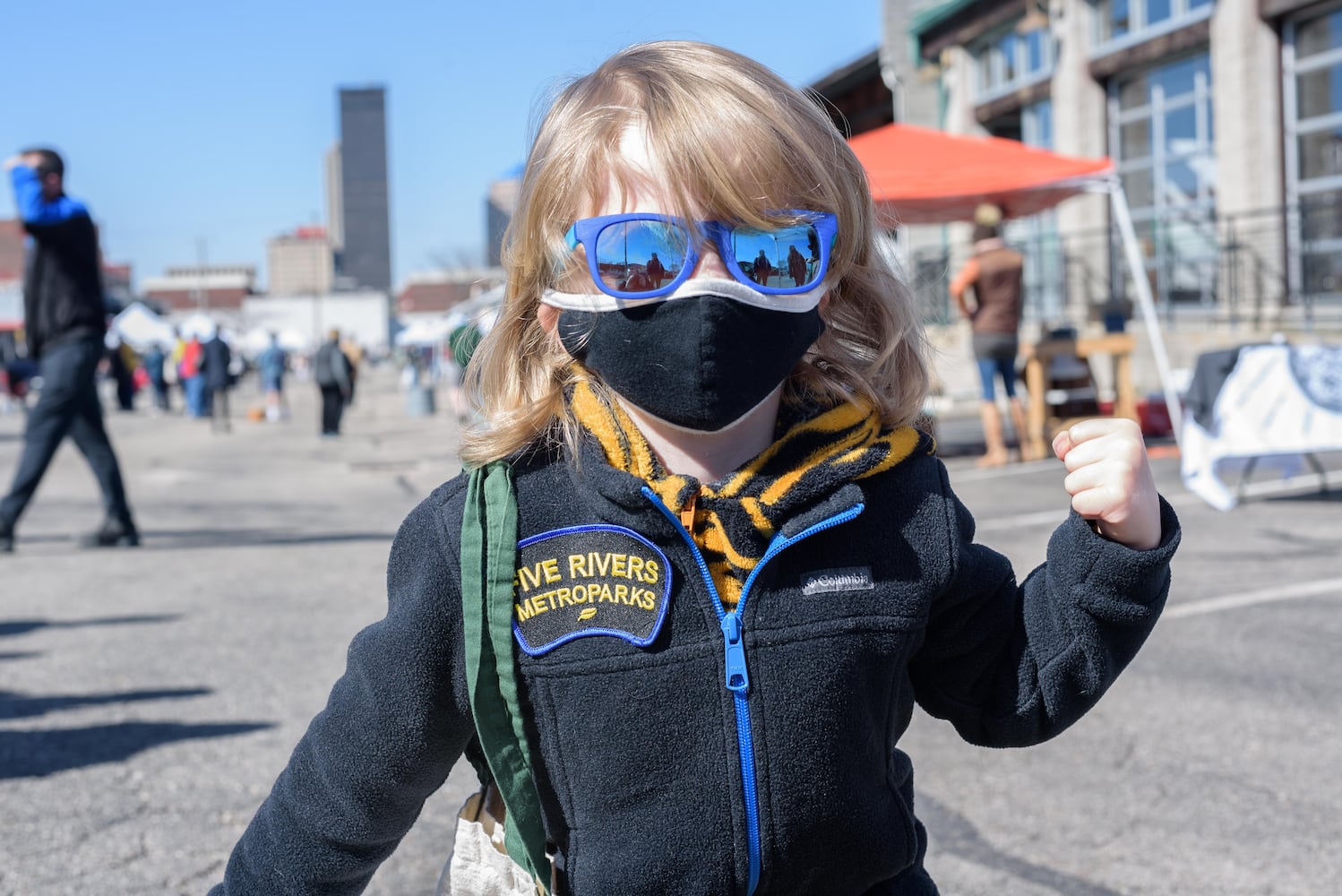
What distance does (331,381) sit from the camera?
63.5ft

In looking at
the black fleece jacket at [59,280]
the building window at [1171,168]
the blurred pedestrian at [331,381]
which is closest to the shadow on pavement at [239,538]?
the black fleece jacket at [59,280]

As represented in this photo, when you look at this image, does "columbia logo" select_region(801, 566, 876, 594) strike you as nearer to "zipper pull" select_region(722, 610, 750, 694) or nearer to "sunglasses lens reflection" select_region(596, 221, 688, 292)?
"zipper pull" select_region(722, 610, 750, 694)

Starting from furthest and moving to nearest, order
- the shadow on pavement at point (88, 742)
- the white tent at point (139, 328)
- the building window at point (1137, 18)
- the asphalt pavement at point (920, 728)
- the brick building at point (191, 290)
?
the brick building at point (191, 290) < the white tent at point (139, 328) < the building window at point (1137, 18) < the shadow on pavement at point (88, 742) < the asphalt pavement at point (920, 728)

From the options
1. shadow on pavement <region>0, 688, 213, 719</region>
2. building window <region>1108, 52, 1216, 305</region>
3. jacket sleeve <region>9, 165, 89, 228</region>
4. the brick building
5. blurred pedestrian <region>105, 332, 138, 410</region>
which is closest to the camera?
shadow on pavement <region>0, 688, 213, 719</region>

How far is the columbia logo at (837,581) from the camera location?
1.50 meters

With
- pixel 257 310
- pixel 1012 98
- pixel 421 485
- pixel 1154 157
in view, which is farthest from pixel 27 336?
pixel 257 310

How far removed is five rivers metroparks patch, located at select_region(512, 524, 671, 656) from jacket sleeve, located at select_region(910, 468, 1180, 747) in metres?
0.34

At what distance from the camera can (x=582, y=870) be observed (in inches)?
59.4

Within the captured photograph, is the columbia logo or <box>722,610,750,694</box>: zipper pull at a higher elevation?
the columbia logo

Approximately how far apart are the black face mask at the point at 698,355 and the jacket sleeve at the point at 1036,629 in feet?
0.91

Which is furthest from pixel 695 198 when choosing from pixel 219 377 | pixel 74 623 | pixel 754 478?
pixel 219 377

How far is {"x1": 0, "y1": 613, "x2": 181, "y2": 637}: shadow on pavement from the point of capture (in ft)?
17.6

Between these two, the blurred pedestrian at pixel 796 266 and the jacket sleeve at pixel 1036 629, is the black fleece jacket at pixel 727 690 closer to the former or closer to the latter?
the jacket sleeve at pixel 1036 629

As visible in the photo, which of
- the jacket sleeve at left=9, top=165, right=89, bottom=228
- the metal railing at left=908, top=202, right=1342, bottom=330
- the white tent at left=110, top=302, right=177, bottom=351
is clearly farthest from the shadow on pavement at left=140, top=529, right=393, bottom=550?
the white tent at left=110, top=302, right=177, bottom=351
